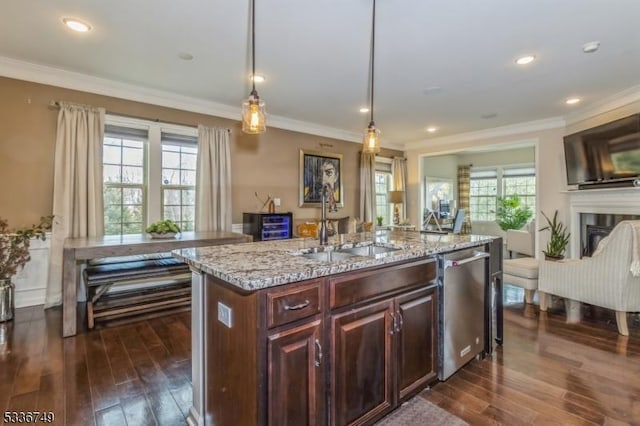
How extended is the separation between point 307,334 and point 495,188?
31.1 ft

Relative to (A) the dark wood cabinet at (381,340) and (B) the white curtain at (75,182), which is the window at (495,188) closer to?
(A) the dark wood cabinet at (381,340)

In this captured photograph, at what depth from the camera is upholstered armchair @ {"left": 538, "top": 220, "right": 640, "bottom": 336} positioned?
2960 mm

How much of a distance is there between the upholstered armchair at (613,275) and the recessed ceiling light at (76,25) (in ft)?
16.7

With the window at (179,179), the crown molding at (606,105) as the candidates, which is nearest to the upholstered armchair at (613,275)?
the crown molding at (606,105)

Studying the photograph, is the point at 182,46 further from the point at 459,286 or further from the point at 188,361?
the point at 459,286

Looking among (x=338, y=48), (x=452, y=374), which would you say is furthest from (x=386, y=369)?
(x=338, y=48)

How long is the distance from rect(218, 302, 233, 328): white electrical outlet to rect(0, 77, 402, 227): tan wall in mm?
3443

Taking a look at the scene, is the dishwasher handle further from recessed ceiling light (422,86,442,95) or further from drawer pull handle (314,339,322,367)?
recessed ceiling light (422,86,442,95)

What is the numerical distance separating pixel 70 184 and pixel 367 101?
12.7ft

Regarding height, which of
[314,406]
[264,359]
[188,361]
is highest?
[264,359]

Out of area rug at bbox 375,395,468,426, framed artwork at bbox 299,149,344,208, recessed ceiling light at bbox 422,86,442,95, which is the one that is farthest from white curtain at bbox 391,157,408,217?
area rug at bbox 375,395,468,426

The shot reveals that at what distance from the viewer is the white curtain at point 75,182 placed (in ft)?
12.0

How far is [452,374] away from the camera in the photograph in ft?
7.68

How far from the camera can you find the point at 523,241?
6848 millimetres
